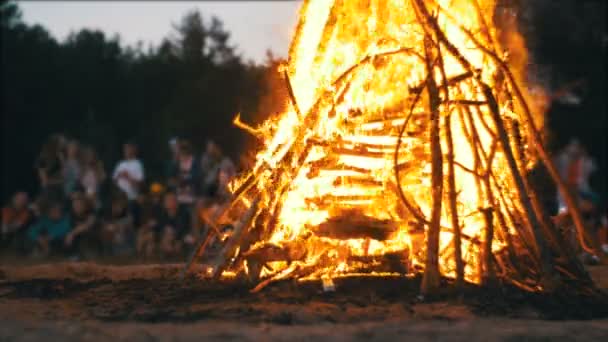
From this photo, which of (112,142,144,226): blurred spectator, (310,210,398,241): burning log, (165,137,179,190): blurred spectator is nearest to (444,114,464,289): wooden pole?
(310,210,398,241): burning log

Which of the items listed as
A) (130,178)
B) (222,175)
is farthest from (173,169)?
(222,175)

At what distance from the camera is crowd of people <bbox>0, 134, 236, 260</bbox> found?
11922mm

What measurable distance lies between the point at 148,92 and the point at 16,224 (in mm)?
23684

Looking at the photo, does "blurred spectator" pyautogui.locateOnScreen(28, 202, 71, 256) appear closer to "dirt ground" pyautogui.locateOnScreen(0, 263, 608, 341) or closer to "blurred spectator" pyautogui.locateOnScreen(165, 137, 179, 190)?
"blurred spectator" pyautogui.locateOnScreen(165, 137, 179, 190)

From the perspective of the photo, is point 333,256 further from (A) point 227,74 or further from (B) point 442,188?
(A) point 227,74

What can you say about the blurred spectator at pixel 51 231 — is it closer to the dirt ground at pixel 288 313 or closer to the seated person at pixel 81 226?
the seated person at pixel 81 226

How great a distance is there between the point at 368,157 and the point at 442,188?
0.81 m

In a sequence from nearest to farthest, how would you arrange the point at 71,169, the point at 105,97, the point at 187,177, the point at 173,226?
the point at 173,226 → the point at 187,177 → the point at 71,169 → the point at 105,97

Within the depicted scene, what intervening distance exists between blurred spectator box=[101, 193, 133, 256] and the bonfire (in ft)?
19.5

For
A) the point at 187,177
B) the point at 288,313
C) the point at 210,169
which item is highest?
the point at 210,169

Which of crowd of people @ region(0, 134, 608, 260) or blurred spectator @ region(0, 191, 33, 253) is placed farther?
blurred spectator @ region(0, 191, 33, 253)

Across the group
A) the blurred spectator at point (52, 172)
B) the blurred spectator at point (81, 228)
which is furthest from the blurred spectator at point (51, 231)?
the blurred spectator at point (52, 172)

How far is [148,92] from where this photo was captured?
119 feet

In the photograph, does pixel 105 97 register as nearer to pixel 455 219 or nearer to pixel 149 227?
pixel 149 227
